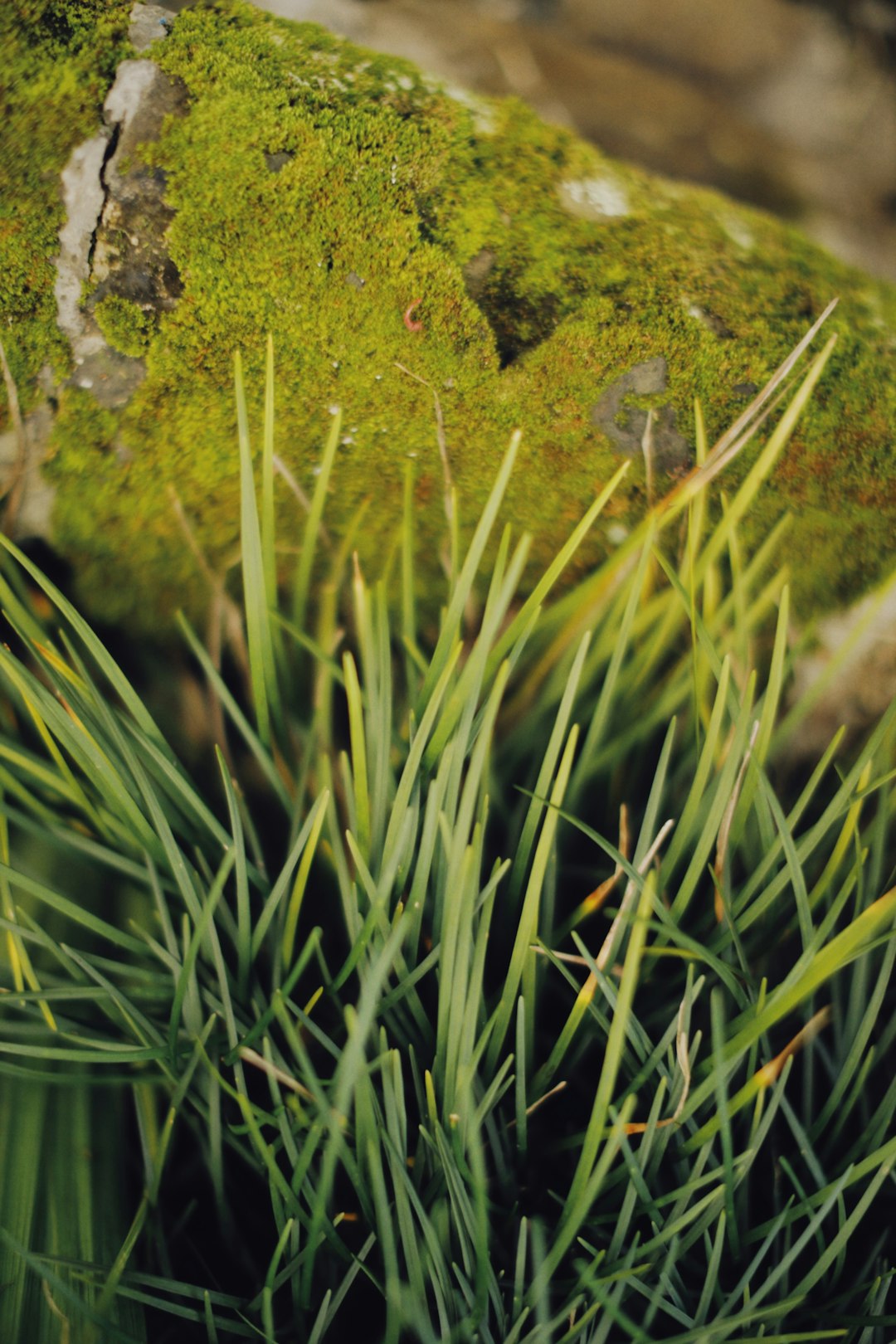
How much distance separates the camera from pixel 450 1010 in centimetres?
46

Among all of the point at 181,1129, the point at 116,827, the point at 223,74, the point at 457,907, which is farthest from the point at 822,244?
the point at 181,1129

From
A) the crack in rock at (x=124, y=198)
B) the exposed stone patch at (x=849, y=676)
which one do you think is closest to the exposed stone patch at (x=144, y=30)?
the crack in rock at (x=124, y=198)

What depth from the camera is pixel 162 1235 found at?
0.48 metres

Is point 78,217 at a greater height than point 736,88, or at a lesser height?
lesser

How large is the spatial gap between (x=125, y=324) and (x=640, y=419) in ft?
1.43

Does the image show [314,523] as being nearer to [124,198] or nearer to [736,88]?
[124,198]

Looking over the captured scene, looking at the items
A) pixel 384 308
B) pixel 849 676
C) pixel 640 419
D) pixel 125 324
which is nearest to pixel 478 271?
pixel 384 308

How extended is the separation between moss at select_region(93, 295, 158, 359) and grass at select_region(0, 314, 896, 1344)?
20cm

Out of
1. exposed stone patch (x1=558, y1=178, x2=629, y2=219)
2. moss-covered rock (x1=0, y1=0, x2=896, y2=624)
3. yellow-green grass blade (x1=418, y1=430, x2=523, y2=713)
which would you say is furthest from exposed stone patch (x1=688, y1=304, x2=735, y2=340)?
yellow-green grass blade (x1=418, y1=430, x2=523, y2=713)

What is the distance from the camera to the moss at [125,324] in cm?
60

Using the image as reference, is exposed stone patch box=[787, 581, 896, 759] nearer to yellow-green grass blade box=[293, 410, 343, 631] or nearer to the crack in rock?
yellow-green grass blade box=[293, 410, 343, 631]

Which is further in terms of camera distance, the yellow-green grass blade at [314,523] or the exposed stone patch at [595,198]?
the exposed stone patch at [595,198]

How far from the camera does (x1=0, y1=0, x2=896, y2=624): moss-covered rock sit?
1.89ft

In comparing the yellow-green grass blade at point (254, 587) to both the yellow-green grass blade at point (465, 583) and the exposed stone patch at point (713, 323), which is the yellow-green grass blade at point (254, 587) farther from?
the exposed stone patch at point (713, 323)
